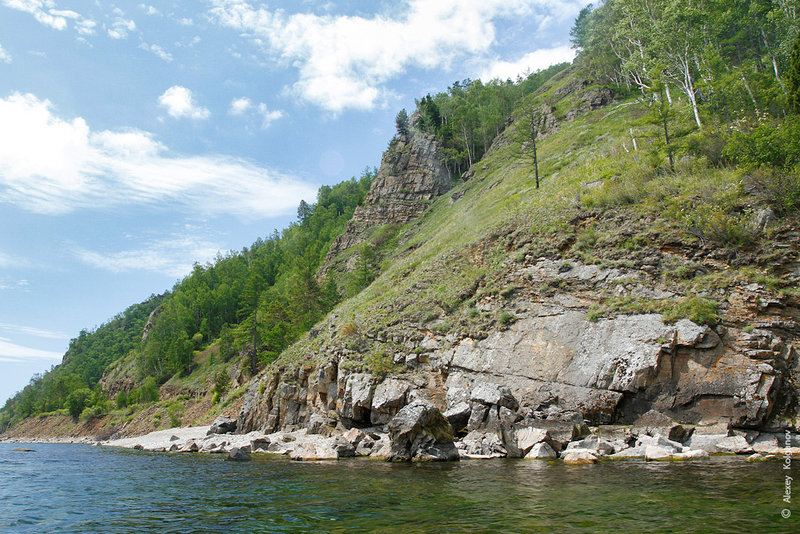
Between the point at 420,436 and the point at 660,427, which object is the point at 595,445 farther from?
the point at 420,436

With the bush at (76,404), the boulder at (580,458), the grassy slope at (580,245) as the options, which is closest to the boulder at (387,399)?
the grassy slope at (580,245)

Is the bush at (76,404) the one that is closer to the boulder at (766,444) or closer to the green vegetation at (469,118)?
the green vegetation at (469,118)

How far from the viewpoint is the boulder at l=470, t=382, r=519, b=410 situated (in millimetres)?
19031

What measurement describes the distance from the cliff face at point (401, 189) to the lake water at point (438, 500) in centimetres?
6493

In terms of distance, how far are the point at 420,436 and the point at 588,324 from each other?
33.2ft

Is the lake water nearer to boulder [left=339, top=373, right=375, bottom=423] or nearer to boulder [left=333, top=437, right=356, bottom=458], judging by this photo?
boulder [left=333, top=437, right=356, bottom=458]

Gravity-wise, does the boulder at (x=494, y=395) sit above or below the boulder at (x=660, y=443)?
above

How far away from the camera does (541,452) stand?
15.6 m

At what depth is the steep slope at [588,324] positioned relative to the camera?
1678 centimetres

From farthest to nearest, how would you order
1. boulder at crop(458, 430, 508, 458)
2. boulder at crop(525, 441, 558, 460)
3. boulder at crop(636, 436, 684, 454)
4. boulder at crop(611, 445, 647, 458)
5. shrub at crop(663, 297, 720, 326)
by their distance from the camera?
shrub at crop(663, 297, 720, 326), boulder at crop(458, 430, 508, 458), boulder at crop(525, 441, 558, 460), boulder at crop(611, 445, 647, 458), boulder at crop(636, 436, 684, 454)

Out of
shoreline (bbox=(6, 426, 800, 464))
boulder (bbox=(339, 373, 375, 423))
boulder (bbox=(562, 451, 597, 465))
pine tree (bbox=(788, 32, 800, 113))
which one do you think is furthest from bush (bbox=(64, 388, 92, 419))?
pine tree (bbox=(788, 32, 800, 113))

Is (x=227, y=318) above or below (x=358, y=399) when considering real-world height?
above

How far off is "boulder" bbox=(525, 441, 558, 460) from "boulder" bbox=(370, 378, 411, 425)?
8199 mm

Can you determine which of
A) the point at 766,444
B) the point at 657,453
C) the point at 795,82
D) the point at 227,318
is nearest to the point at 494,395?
the point at 657,453
